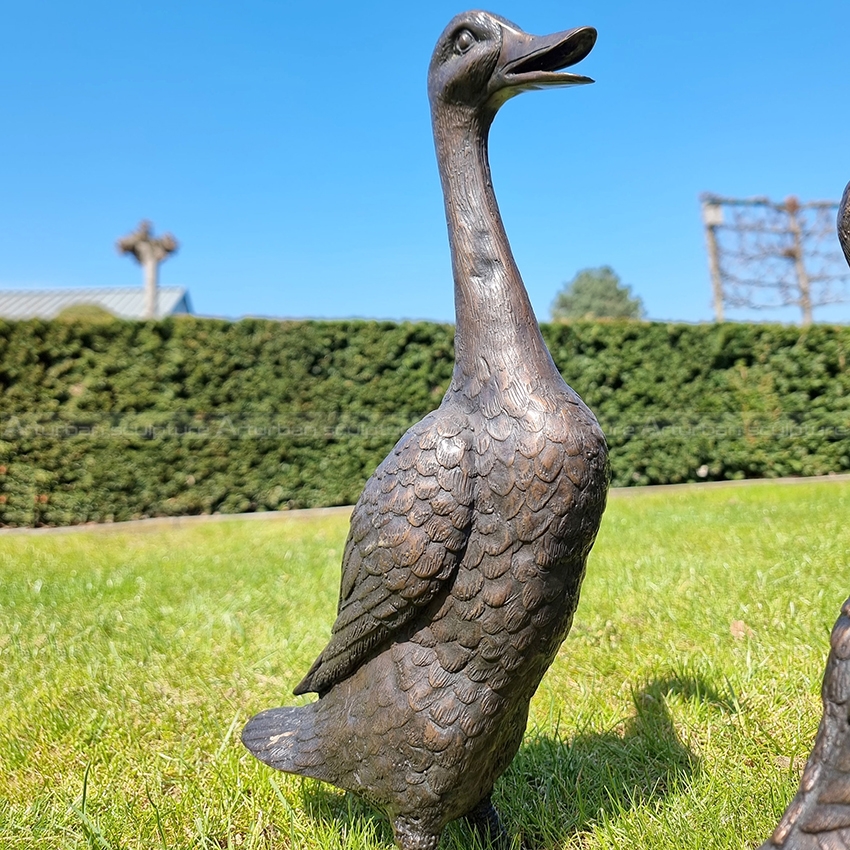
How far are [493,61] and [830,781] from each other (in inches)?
65.3

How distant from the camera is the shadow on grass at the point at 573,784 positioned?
2.19m

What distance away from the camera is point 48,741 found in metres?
2.87

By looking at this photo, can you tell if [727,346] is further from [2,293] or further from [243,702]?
[2,293]

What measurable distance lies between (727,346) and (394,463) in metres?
10.8

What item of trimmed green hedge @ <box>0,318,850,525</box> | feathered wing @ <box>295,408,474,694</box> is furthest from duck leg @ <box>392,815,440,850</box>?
trimmed green hedge @ <box>0,318,850,525</box>

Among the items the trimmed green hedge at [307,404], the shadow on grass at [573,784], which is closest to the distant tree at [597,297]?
the trimmed green hedge at [307,404]

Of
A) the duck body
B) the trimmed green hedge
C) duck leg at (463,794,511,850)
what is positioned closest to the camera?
the duck body

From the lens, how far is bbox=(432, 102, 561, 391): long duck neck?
5.70 feet

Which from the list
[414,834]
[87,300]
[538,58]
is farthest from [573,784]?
[87,300]

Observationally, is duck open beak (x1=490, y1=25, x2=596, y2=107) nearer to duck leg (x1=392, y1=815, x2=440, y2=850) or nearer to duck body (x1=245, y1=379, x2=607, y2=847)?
duck body (x1=245, y1=379, x2=607, y2=847)

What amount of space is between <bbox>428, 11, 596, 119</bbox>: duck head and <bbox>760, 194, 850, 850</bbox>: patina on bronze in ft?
4.33

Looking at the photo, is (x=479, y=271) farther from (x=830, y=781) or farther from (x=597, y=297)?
(x=597, y=297)

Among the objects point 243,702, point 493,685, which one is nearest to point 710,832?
point 493,685

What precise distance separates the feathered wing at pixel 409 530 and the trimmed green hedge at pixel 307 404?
300 inches
